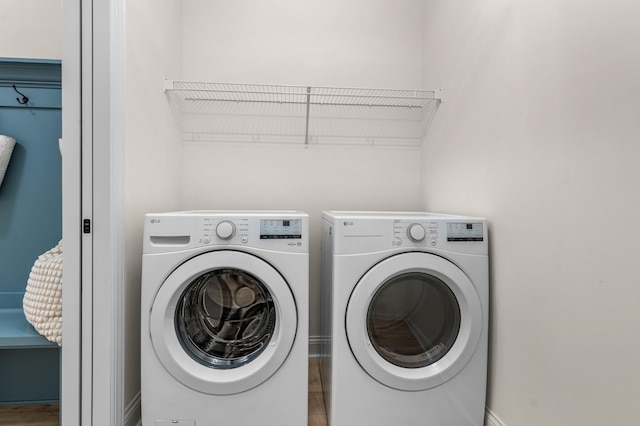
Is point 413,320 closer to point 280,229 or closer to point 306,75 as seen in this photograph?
point 280,229

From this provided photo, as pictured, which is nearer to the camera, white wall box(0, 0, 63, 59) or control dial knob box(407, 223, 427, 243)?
white wall box(0, 0, 63, 59)

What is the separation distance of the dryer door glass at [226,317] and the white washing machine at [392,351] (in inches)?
11.9

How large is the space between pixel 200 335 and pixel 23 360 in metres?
0.62

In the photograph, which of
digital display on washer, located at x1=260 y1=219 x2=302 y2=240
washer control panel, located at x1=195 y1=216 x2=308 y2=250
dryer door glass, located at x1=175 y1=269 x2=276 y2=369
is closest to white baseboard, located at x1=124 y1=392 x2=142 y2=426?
dryer door glass, located at x1=175 y1=269 x2=276 y2=369

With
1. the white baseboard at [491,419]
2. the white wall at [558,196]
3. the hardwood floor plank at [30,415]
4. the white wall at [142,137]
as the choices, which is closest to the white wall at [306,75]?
the white wall at [142,137]

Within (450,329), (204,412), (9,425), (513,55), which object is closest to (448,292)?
(450,329)

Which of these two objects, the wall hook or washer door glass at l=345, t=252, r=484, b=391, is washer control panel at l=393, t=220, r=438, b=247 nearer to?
washer door glass at l=345, t=252, r=484, b=391

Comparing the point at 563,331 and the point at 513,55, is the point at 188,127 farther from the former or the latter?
the point at 563,331

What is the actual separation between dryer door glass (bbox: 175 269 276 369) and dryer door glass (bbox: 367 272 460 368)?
457mm

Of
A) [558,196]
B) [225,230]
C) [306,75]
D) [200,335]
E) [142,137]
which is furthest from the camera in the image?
[306,75]

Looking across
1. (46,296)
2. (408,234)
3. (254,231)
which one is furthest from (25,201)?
(408,234)

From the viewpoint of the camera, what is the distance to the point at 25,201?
1.20 metres

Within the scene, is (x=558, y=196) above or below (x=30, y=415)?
above

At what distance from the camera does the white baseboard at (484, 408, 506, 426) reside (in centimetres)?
137
